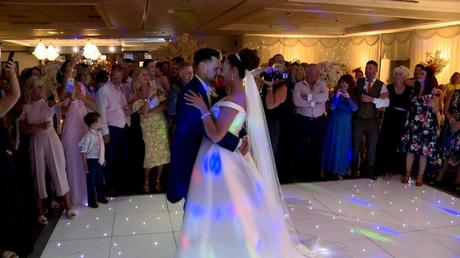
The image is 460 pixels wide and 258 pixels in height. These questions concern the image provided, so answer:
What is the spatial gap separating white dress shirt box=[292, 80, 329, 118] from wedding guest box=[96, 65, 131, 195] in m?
2.21

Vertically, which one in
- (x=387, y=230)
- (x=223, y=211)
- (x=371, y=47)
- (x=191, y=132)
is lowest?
(x=387, y=230)

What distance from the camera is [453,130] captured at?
Answer: 200 inches

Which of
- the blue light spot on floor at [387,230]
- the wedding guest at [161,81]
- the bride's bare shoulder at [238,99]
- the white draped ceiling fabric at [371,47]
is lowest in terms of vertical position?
the blue light spot on floor at [387,230]

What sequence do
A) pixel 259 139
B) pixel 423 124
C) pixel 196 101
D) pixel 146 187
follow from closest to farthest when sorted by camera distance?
pixel 196 101, pixel 259 139, pixel 146 187, pixel 423 124

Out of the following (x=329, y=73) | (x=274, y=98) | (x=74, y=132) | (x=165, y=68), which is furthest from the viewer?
(x=165, y=68)

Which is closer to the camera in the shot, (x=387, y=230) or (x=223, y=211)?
(x=223, y=211)

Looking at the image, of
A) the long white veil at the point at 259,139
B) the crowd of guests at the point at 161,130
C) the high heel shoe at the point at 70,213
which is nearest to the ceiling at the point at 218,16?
the crowd of guests at the point at 161,130

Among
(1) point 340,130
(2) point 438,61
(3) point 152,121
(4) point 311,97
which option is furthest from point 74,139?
(2) point 438,61

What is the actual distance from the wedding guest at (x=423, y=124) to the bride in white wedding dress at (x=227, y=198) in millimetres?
3148

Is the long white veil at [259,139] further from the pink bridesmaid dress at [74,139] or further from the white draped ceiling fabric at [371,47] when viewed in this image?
the white draped ceiling fabric at [371,47]

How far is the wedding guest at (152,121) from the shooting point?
15.3 ft

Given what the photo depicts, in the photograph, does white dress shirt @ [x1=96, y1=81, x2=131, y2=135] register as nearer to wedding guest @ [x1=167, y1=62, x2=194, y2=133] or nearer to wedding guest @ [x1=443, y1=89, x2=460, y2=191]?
wedding guest @ [x1=167, y1=62, x2=194, y2=133]

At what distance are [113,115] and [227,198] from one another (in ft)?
7.68

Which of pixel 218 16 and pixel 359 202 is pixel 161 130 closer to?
pixel 359 202
